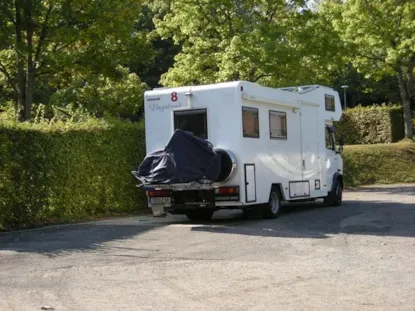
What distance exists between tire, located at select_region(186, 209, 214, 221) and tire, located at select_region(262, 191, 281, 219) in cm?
142

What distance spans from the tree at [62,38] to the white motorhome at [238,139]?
5495 millimetres

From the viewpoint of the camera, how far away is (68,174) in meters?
16.9

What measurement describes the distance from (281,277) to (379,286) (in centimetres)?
134

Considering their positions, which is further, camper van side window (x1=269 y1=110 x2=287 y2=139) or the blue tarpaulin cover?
camper van side window (x1=269 y1=110 x2=287 y2=139)

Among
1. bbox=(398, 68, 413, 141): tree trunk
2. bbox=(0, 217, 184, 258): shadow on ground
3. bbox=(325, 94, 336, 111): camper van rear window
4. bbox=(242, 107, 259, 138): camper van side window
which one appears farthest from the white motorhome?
bbox=(398, 68, 413, 141): tree trunk

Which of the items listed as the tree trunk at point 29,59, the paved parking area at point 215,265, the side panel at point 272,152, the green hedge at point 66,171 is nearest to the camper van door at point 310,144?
the side panel at point 272,152

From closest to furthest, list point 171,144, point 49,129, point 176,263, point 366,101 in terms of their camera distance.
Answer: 1. point 176,263
2. point 171,144
3. point 49,129
4. point 366,101

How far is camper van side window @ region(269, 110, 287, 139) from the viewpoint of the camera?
16.9 meters

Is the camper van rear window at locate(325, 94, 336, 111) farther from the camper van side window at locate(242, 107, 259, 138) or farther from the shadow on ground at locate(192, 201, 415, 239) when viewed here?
the camper van side window at locate(242, 107, 259, 138)

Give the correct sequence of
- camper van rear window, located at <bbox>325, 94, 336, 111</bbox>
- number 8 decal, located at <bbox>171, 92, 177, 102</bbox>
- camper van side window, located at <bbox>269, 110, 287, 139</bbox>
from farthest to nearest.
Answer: camper van rear window, located at <bbox>325, 94, 336, 111</bbox>, camper van side window, located at <bbox>269, 110, 287, 139</bbox>, number 8 decal, located at <bbox>171, 92, 177, 102</bbox>

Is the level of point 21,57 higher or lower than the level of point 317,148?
higher

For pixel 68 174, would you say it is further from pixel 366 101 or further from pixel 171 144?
pixel 366 101

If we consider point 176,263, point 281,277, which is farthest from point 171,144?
point 281,277

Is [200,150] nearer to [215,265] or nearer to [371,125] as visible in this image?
[215,265]
